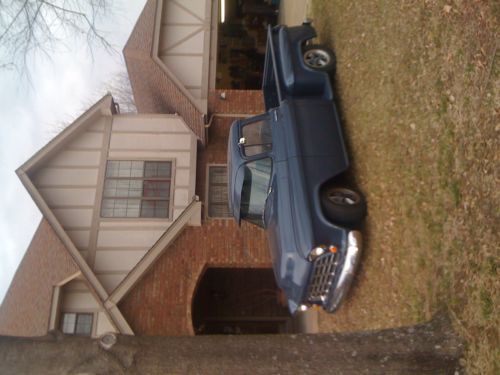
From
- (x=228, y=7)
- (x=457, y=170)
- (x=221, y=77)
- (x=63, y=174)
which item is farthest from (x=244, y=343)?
(x=228, y=7)

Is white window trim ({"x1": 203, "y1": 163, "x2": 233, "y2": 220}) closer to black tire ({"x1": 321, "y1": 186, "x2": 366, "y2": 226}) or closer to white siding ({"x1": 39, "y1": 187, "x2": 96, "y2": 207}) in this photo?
white siding ({"x1": 39, "y1": 187, "x2": 96, "y2": 207})

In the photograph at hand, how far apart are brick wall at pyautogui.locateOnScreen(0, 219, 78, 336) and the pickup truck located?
512 cm

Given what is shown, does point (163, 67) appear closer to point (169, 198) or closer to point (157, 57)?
point (157, 57)

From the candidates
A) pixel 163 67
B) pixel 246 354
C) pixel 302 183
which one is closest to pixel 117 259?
pixel 163 67

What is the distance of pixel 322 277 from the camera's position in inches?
252

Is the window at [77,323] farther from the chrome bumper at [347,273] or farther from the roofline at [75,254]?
the chrome bumper at [347,273]

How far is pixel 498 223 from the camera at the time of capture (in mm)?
3561

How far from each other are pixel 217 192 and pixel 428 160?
22.3 feet

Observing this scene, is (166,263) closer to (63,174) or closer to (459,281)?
(63,174)

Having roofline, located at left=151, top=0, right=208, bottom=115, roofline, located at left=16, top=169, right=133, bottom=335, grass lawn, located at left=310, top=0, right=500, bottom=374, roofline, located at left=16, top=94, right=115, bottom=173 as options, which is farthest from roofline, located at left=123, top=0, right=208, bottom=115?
grass lawn, located at left=310, top=0, right=500, bottom=374

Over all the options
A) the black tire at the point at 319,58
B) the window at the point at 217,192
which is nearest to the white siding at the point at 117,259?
the window at the point at 217,192

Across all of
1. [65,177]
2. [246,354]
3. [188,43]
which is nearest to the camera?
[246,354]

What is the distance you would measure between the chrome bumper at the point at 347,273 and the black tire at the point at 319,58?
3.32m

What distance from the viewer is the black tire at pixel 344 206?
6.00 meters
